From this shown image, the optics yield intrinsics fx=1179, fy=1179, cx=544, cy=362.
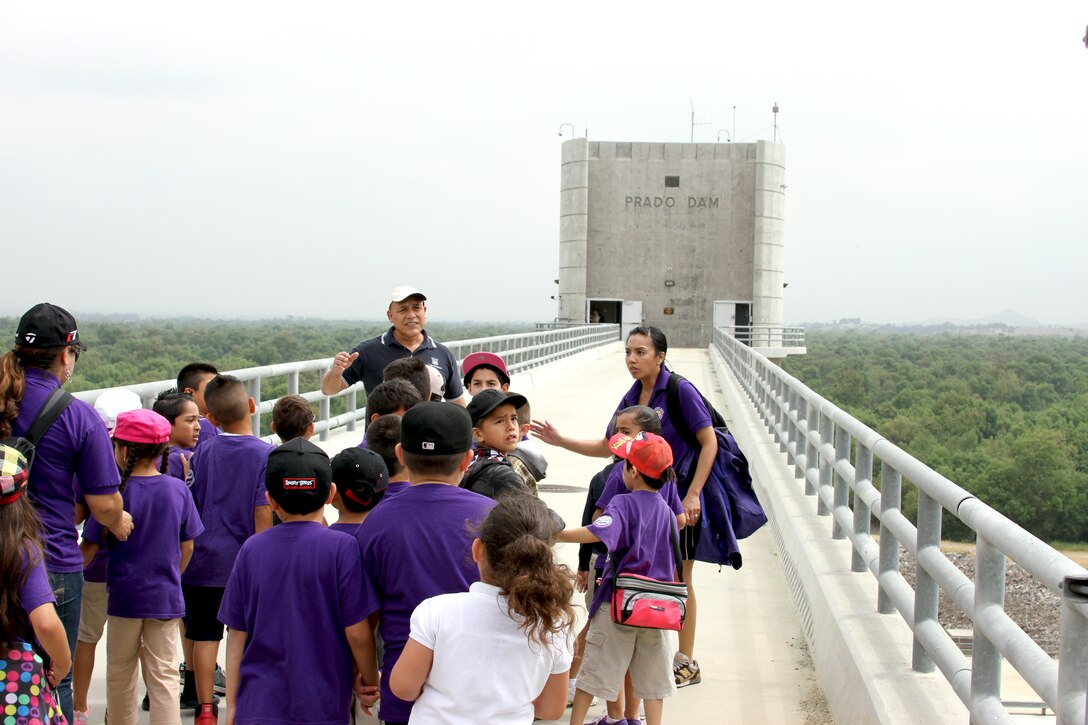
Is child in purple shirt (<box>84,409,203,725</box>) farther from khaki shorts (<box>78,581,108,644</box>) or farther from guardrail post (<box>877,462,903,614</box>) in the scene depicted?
guardrail post (<box>877,462,903,614</box>)

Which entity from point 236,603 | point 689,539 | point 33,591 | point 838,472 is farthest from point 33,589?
point 838,472

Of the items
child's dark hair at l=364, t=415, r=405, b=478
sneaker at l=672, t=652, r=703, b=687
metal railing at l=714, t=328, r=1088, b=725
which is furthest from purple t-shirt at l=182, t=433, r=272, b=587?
metal railing at l=714, t=328, r=1088, b=725

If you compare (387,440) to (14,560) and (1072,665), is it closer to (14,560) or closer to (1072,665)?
(14,560)

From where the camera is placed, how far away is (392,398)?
5027 millimetres

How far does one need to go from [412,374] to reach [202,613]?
141 centimetres

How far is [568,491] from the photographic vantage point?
11727mm

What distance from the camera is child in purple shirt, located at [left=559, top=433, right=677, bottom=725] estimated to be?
470 cm

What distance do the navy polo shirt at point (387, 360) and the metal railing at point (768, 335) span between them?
43290 mm

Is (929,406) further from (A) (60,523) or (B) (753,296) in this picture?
(A) (60,523)

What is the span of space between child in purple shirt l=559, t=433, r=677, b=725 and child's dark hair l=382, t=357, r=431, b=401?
1.04 metres

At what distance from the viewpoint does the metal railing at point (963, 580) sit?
2830 mm

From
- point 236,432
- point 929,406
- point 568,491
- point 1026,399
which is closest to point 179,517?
point 236,432

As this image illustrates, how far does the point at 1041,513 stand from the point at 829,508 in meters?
51.5

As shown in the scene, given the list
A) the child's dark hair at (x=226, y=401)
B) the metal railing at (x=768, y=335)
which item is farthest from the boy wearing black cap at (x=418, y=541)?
the metal railing at (x=768, y=335)
